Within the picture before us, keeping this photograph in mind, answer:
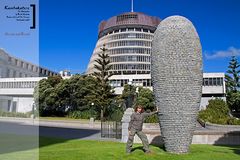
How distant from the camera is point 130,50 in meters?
72.2

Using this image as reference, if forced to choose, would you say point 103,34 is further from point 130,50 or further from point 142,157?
point 142,157

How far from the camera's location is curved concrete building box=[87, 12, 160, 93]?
65.3 metres

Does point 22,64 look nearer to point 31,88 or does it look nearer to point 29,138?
point 31,88

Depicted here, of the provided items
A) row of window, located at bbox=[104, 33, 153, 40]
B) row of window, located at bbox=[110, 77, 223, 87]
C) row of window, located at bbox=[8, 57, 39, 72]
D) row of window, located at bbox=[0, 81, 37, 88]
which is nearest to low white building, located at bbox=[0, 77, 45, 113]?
row of window, located at bbox=[0, 81, 37, 88]

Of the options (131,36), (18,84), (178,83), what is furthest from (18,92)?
(178,83)

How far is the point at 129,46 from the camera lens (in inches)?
2872

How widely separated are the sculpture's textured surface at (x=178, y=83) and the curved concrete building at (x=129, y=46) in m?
54.3

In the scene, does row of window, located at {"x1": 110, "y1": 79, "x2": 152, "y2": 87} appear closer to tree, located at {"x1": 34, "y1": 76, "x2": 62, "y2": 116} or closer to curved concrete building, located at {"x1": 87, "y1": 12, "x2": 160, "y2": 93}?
curved concrete building, located at {"x1": 87, "y1": 12, "x2": 160, "y2": 93}

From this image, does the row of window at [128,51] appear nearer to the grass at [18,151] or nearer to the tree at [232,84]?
the tree at [232,84]

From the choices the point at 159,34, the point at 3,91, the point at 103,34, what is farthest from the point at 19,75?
the point at 159,34

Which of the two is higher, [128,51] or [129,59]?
[128,51]

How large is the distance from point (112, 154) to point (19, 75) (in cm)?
7975

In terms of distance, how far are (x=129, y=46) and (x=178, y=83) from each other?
65.7 metres

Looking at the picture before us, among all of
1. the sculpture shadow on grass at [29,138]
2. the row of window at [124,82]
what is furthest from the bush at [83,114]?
the row of window at [124,82]
